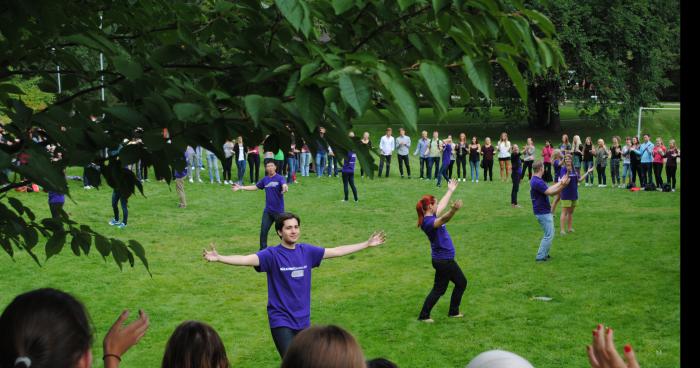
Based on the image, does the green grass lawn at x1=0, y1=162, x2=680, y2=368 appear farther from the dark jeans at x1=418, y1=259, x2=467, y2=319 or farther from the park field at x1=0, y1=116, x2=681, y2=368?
the dark jeans at x1=418, y1=259, x2=467, y2=319

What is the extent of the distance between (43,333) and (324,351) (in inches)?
35.1

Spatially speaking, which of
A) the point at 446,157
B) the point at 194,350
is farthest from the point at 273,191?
the point at 446,157

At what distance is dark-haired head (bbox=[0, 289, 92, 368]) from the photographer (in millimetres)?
2625

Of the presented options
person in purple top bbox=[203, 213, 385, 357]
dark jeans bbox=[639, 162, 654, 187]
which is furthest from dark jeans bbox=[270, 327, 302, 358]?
dark jeans bbox=[639, 162, 654, 187]

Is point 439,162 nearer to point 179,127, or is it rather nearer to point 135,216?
point 135,216

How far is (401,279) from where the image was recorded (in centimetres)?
1622

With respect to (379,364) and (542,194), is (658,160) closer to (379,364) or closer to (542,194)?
(542,194)

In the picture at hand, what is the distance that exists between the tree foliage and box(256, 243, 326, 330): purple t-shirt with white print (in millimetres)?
4685

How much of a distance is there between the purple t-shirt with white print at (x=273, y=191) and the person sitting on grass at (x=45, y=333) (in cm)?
1507

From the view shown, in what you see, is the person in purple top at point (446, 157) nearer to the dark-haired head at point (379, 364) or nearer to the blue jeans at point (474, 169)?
the blue jeans at point (474, 169)

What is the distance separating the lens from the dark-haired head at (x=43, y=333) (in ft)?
8.61

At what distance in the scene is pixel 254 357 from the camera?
1139 cm
